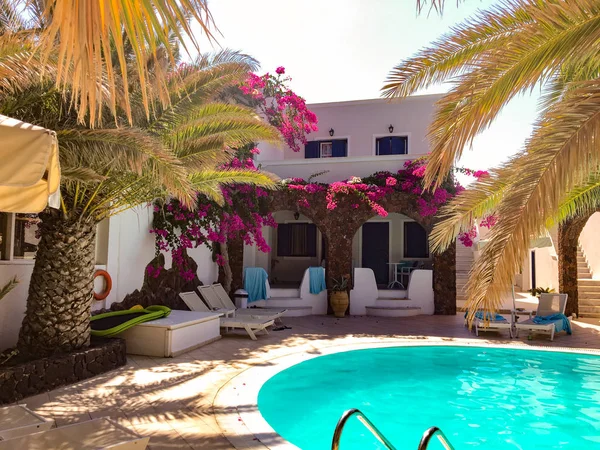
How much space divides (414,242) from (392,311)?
5.13m

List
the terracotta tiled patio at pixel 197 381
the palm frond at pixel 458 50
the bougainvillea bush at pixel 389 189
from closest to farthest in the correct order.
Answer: the palm frond at pixel 458 50, the terracotta tiled patio at pixel 197 381, the bougainvillea bush at pixel 389 189

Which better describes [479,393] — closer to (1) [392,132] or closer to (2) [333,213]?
(2) [333,213]

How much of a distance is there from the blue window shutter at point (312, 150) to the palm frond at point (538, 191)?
16696 mm

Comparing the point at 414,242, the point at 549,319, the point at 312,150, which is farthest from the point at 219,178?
the point at 414,242

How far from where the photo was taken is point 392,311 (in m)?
15.1

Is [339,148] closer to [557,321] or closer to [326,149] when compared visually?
[326,149]

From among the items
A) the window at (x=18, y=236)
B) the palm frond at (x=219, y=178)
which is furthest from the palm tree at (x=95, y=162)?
the window at (x=18, y=236)

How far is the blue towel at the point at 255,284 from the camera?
15.0m

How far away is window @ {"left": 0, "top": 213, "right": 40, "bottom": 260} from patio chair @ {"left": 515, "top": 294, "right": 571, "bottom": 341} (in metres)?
10.5

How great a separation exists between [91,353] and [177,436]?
2991 millimetres

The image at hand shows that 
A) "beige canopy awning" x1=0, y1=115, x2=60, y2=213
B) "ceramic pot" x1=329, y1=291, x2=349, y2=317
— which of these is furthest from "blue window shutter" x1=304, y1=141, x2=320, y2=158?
"beige canopy awning" x1=0, y1=115, x2=60, y2=213

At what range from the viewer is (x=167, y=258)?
12359 mm

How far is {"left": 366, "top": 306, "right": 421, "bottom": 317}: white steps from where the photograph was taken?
1513 cm

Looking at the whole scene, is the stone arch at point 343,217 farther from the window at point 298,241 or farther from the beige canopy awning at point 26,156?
the beige canopy awning at point 26,156
